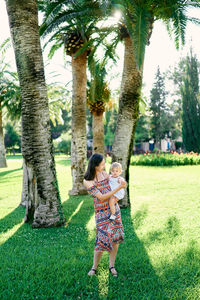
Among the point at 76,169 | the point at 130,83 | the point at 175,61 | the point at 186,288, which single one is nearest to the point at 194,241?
the point at 186,288

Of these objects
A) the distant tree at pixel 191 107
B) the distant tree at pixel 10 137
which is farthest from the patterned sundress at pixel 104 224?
the distant tree at pixel 10 137

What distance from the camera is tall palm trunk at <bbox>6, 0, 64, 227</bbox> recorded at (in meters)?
5.75

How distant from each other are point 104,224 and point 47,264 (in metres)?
1.25

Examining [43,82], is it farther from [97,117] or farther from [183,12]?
[97,117]

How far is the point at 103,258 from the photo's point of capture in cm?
442

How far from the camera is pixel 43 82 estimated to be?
595 centimetres

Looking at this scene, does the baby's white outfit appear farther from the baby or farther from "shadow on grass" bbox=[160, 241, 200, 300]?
A: "shadow on grass" bbox=[160, 241, 200, 300]

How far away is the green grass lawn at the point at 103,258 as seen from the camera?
334 centimetres

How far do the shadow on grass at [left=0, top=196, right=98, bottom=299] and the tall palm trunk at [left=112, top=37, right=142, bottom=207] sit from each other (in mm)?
2456

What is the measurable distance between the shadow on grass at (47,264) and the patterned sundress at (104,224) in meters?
0.53

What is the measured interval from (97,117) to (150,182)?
4115 millimetres

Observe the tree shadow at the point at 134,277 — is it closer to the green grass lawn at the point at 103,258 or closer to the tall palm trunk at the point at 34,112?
the green grass lawn at the point at 103,258


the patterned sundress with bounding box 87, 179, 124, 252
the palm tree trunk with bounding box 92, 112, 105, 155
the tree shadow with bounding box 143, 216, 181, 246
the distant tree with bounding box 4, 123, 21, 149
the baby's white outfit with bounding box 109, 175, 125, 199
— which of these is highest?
the distant tree with bounding box 4, 123, 21, 149

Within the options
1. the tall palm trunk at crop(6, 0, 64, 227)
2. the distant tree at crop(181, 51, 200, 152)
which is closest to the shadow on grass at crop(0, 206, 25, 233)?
the tall palm trunk at crop(6, 0, 64, 227)
